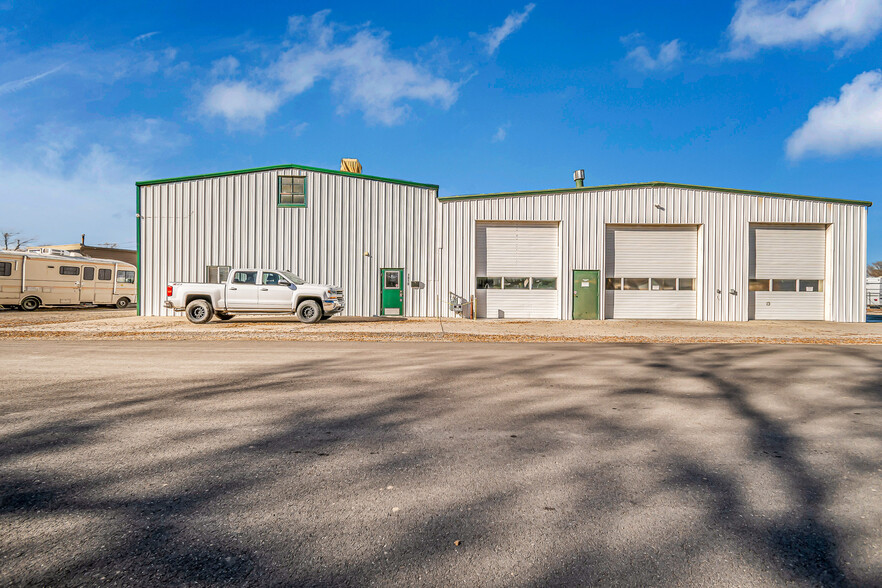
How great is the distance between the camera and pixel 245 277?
17172mm

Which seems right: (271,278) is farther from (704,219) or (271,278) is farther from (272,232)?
(704,219)

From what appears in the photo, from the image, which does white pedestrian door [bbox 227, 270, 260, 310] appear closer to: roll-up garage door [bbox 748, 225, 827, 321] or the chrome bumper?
the chrome bumper

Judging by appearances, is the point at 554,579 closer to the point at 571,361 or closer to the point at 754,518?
the point at 754,518

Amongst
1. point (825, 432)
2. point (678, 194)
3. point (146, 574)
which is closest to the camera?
point (146, 574)

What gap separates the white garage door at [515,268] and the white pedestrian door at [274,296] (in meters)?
8.55

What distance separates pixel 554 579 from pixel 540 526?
0.46 meters

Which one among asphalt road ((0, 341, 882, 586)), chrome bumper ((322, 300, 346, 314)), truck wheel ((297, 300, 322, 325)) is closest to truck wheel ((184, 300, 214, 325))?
truck wheel ((297, 300, 322, 325))

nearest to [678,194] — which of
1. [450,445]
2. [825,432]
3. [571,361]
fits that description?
[571,361]

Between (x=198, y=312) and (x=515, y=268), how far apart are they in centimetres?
1305

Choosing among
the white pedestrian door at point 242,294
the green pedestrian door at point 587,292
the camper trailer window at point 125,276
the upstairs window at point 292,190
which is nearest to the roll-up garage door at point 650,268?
the green pedestrian door at point 587,292

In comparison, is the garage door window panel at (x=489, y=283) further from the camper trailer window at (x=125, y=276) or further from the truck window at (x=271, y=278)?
the camper trailer window at (x=125, y=276)

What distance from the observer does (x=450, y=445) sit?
3.91 metres

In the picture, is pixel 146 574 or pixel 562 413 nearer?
pixel 146 574

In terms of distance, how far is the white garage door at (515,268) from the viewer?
2186cm
